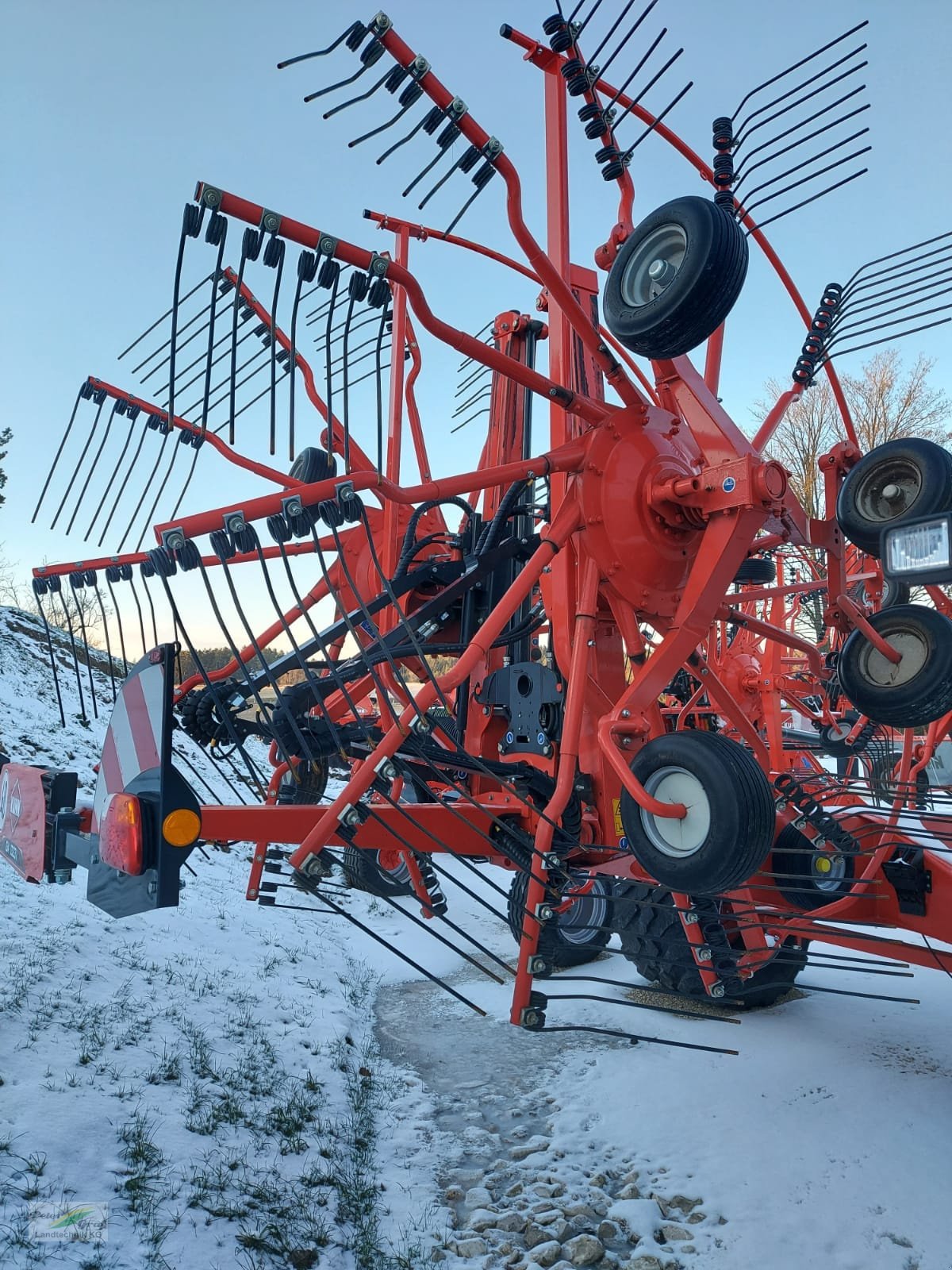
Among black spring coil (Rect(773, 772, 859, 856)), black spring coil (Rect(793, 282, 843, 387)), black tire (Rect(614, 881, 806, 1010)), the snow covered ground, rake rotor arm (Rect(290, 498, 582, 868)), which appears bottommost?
the snow covered ground

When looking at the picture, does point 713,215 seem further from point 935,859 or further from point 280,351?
point 280,351

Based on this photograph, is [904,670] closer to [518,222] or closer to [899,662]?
[899,662]

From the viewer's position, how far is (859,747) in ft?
19.5

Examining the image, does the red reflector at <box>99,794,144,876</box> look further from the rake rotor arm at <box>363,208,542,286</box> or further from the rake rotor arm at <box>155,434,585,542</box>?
the rake rotor arm at <box>363,208,542,286</box>

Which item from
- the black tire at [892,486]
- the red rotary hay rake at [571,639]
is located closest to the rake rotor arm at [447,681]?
the red rotary hay rake at [571,639]

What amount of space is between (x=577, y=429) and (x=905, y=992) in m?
3.80

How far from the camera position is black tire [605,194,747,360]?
3.02 metres

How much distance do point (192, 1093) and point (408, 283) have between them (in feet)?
10.6

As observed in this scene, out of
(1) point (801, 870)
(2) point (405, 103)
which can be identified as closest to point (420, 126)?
(2) point (405, 103)

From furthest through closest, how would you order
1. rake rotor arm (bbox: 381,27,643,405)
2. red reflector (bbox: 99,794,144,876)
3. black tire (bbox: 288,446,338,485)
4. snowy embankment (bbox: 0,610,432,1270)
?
black tire (bbox: 288,446,338,485)
rake rotor arm (bbox: 381,27,643,405)
snowy embankment (bbox: 0,610,432,1270)
red reflector (bbox: 99,794,144,876)

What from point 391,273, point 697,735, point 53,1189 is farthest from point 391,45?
point 53,1189

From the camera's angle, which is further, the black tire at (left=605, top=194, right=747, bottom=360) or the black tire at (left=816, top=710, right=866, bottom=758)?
the black tire at (left=816, top=710, right=866, bottom=758)

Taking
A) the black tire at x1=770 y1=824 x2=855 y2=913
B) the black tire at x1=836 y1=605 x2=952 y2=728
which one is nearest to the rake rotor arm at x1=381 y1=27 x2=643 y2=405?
the black tire at x1=836 y1=605 x2=952 y2=728

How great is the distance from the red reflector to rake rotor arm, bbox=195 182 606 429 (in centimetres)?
177
